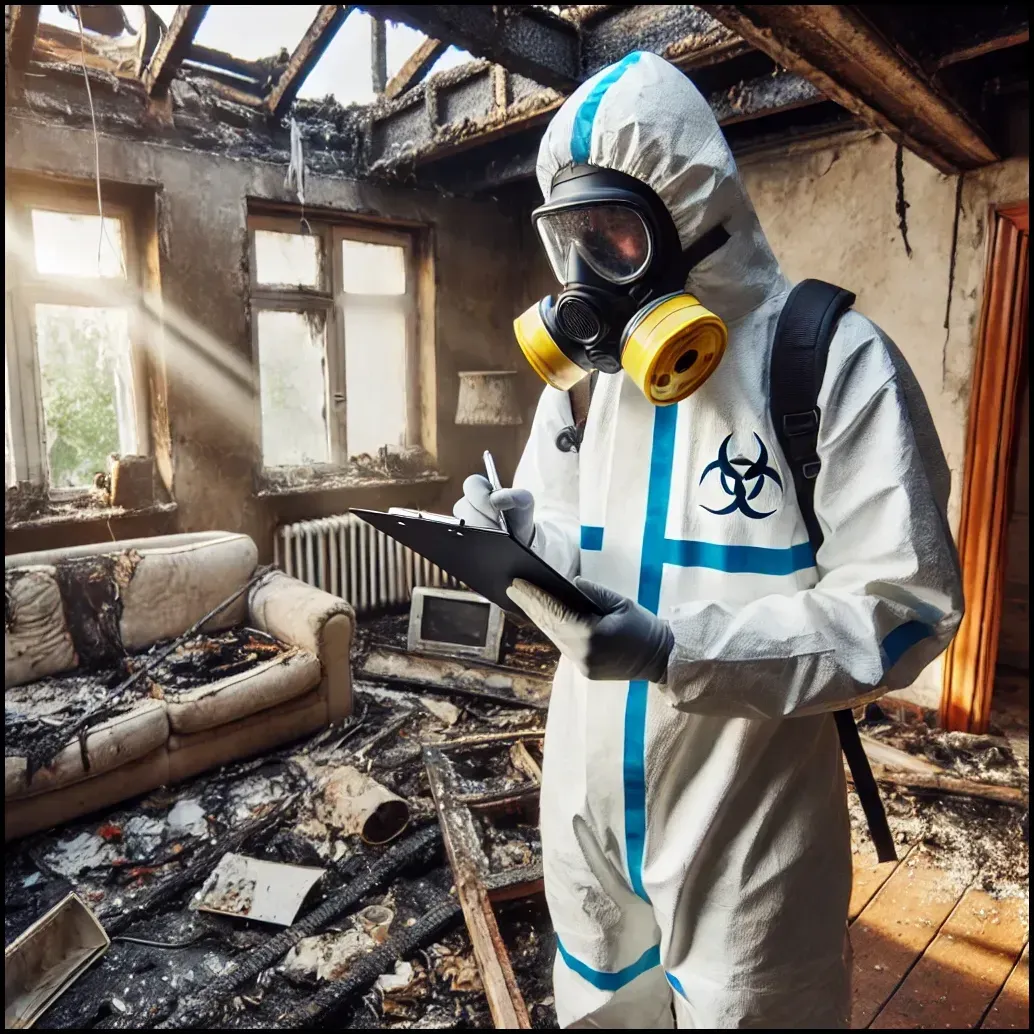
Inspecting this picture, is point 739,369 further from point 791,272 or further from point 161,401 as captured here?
point 161,401

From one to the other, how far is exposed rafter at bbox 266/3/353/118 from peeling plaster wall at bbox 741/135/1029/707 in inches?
86.1

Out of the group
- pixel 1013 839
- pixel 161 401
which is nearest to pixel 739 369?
pixel 1013 839

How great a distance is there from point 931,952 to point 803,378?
1.93 m

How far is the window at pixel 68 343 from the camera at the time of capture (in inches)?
138

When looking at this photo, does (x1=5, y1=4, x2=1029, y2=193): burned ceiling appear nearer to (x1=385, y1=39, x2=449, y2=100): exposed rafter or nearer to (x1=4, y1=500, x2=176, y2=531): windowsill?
(x1=385, y1=39, x2=449, y2=100): exposed rafter

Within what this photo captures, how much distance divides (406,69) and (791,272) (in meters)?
2.35

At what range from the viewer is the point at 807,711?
871mm

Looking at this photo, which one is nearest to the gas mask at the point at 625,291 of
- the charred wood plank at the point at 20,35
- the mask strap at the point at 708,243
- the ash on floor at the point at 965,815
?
the mask strap at the point at 708,243

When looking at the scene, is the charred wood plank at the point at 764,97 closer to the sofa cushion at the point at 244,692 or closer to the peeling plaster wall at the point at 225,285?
the peeling plaster wall at the point at 225,285

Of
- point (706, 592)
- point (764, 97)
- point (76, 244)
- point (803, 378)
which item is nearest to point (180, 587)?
point (76, 244)

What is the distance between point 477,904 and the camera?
200 cm

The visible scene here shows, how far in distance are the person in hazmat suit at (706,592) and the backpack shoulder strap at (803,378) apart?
0.05 feet

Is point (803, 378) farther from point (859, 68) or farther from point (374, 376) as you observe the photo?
point (374, 376)

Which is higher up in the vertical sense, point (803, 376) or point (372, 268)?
point (372, 268)
